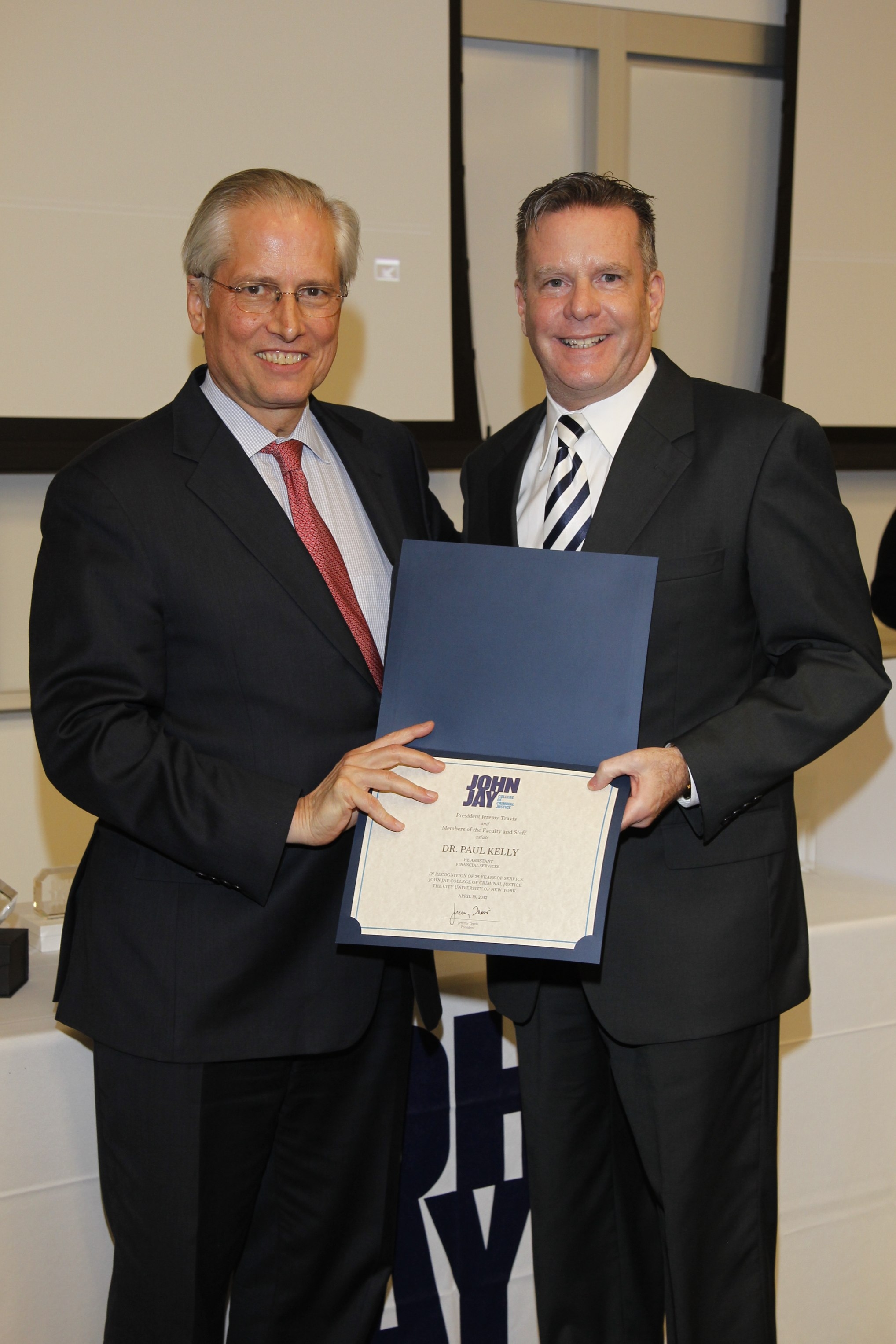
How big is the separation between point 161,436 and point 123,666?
35 centimetres

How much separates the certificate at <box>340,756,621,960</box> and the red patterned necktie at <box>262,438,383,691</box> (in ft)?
0.85

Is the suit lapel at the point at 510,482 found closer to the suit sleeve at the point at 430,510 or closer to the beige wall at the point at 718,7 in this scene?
the suit sleeve at the point at 430,510

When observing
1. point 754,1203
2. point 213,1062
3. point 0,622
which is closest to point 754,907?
point 754,1203

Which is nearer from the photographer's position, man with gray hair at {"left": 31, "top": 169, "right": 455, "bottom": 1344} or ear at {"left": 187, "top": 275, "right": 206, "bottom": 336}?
man with gray hair at {"left": 31, "top": 169, "right": 455, "bottom": 1344}

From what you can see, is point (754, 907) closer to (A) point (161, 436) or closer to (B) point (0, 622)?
(A) point (161, 436)

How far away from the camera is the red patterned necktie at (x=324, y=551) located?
67.3 inches

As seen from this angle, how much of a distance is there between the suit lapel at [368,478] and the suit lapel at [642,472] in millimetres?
340

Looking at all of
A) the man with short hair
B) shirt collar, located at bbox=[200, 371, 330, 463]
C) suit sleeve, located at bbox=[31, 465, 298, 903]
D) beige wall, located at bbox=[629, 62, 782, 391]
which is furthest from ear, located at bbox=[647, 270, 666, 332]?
beige wall, located at bbox=[629, 62, 782, 391]

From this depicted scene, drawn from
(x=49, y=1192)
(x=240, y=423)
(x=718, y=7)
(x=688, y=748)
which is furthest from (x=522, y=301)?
(x=718, y=7)

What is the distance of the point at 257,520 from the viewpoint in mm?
1639

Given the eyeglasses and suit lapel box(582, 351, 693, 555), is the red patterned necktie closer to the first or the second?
the eyeglasses

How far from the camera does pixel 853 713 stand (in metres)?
1.62

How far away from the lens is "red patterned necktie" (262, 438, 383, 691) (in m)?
1.71
